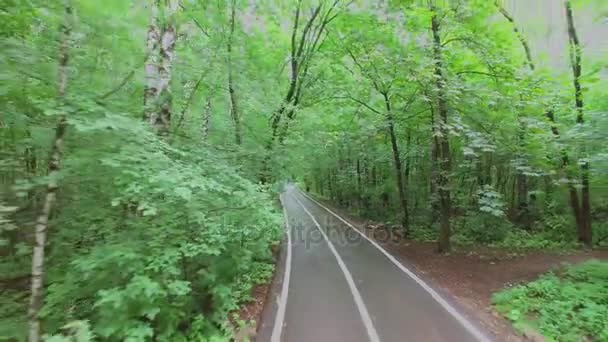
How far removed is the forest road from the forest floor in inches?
17.4

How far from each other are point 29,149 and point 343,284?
6.94m

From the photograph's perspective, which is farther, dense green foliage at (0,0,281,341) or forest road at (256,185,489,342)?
forest road at (256,185,489,342)

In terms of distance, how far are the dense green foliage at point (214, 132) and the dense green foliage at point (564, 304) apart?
2317mm

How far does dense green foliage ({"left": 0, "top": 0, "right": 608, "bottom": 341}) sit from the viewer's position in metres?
4.37

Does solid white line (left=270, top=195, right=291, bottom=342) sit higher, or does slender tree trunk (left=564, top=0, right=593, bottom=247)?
slender tree trunk (left=564, top=0, right=593, bottom=247)

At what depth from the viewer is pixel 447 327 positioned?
589 centimetres

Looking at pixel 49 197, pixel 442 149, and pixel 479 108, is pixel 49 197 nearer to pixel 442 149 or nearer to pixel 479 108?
pixel 442 149

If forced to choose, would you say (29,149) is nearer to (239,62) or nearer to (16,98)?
(16,98)

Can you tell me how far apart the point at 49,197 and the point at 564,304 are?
889 centimetres

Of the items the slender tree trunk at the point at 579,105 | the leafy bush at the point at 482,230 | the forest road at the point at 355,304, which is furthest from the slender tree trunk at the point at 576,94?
the forest road at the point at 355,304

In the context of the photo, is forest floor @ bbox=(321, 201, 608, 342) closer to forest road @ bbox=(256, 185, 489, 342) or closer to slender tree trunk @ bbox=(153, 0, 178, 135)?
forest road @ bbox=(256, 185, 489, 342)

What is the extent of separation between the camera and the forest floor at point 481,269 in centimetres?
639

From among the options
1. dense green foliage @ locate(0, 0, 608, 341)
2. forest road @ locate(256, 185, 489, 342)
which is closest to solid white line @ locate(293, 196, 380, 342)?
forest road @ locate(256, 185, 489, 342)

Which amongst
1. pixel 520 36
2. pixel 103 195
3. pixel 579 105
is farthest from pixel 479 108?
pixel 103 195
